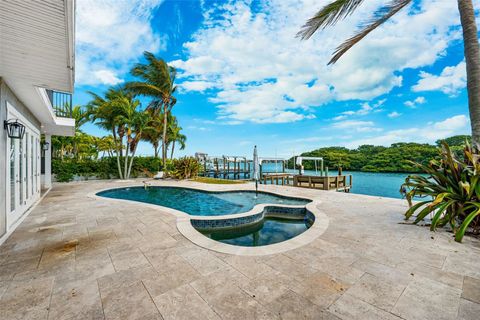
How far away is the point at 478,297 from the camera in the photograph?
6.50 feet

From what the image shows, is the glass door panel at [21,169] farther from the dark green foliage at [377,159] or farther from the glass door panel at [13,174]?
the dark green foliage at [377,159]

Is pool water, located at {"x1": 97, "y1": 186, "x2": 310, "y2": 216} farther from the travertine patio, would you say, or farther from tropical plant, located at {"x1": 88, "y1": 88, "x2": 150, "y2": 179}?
tropical plant, located at {"x1": 88, "y1": 88, "x2": 150, "y2": 179}

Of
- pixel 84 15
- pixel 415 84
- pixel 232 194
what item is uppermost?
pixel 415 84

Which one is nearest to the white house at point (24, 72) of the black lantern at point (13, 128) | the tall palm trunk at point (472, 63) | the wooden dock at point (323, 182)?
the black lantern at point (13, 128)

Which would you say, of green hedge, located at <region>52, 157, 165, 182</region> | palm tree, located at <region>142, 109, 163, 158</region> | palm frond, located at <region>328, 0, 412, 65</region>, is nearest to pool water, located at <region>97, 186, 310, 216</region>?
palm frond, located at <region>328, 0, 412, 65</region>

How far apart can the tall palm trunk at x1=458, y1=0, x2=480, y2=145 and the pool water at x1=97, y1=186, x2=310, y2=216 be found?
465 cm

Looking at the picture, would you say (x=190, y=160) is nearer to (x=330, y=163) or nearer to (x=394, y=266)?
(x=394, y=266)

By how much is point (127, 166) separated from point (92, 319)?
16443 millimetres

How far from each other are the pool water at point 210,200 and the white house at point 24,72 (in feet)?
12.4

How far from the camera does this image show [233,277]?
7.72ft

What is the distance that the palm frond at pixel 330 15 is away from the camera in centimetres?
Answer: 449

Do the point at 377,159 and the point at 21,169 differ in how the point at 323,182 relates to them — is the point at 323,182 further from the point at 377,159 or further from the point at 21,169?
the point at 377,159

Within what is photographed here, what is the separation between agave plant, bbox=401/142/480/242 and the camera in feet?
11.5

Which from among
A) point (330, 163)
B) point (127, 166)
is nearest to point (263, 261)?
point (127, 166)
